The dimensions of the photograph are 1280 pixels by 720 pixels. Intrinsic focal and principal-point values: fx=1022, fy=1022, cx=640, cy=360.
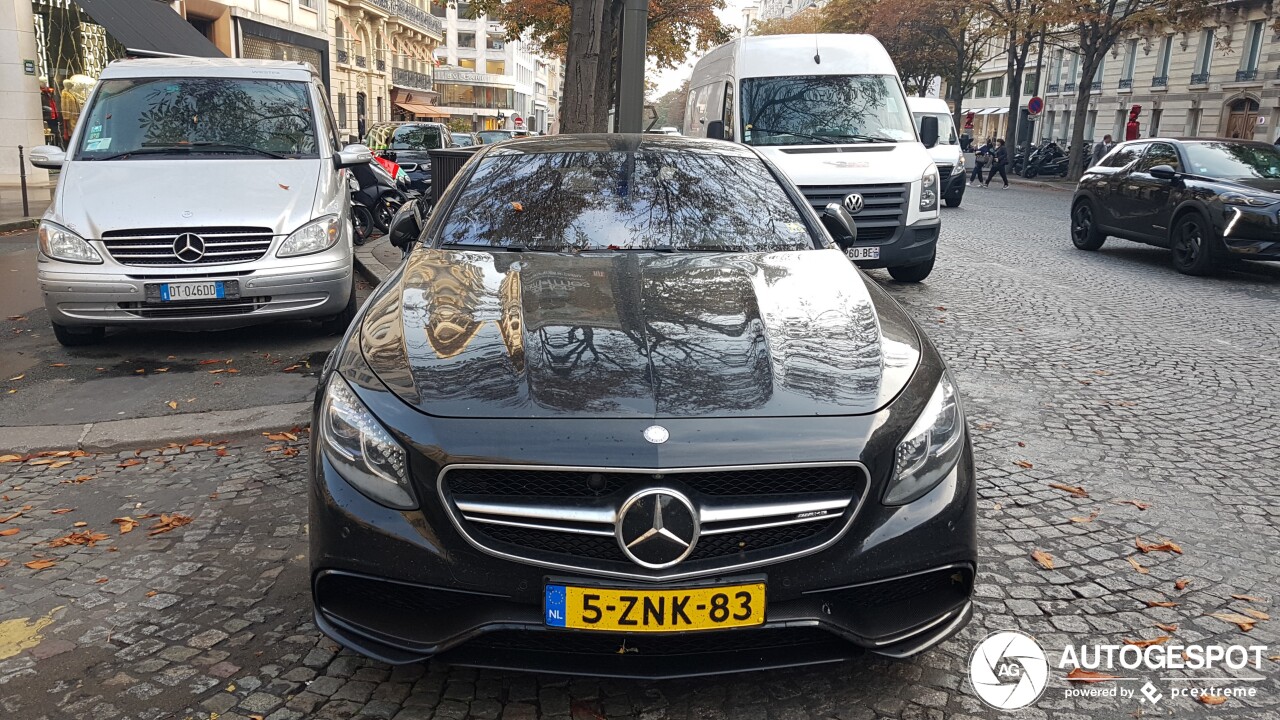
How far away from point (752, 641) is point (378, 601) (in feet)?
3.14

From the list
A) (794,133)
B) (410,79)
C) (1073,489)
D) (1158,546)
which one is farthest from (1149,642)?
(410,79)

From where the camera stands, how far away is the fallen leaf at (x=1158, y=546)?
3895 mm

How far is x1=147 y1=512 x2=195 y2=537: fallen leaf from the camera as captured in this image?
156 inches

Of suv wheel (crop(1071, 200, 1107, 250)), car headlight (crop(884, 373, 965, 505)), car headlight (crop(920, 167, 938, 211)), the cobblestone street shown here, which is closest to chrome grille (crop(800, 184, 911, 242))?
car headlight (crop(920, 167, 938, 211))

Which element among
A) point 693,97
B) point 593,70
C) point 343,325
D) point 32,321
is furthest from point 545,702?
point 693,97

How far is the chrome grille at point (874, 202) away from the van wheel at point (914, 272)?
86 centimetres

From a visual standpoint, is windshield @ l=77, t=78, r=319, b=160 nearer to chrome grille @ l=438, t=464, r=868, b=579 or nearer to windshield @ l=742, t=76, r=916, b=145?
windshield @ l=742, t=76, r=916, b=145

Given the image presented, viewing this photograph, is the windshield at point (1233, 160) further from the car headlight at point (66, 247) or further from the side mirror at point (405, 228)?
the car headlight at point (66, 247)

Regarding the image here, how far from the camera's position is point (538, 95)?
5256 inches

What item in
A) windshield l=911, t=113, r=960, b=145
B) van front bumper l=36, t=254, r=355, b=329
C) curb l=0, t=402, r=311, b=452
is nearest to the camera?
curb l=0, t=402, r=311, b=452

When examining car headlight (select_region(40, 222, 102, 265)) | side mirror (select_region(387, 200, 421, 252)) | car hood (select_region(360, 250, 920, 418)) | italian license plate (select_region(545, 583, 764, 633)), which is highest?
side mirror (select_region(387, 200, 421, 252))

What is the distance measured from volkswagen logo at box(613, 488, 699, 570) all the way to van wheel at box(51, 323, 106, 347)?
5841mm

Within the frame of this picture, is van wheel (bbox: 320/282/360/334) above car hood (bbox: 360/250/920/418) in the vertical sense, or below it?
below

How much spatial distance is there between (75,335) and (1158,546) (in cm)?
661
